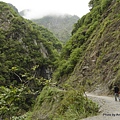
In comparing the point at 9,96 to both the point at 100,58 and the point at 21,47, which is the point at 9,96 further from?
the point at 21,47

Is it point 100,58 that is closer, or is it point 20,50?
point 100,58

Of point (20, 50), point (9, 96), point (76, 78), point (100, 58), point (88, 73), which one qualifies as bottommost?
point (9, 96)

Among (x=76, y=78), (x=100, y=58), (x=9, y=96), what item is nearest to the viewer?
(x=9, y=96)

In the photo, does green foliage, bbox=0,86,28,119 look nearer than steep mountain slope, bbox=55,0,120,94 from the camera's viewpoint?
Yes

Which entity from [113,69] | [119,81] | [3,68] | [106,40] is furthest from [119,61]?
[3,68]

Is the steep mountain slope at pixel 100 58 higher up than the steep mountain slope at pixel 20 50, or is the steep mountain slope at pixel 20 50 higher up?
the steep mountain slope at pixel 20 50

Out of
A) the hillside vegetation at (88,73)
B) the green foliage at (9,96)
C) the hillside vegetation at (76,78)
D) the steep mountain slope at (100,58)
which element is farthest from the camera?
the steep mountain slope at (100,58)

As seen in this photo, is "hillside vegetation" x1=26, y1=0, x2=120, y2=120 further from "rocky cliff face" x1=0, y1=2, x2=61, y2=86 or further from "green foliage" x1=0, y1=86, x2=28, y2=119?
"rocky cliff face" x1=0, y1=2, x2=61, y2=86

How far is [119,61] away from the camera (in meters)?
18.4

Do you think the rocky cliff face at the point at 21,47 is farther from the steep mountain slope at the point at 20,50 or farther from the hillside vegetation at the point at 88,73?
the hillside vegetation at the point at 88,73

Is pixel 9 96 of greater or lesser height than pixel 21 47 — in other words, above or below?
below

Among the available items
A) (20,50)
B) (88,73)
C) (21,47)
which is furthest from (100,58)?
(21,47)

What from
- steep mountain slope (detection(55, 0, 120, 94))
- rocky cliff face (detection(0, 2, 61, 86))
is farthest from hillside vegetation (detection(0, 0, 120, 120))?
rocky cliff face (detection(0, 2, 61, 86))

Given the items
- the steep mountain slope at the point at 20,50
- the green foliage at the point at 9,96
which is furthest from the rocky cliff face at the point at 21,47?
the green foliage at the point at 9,96
